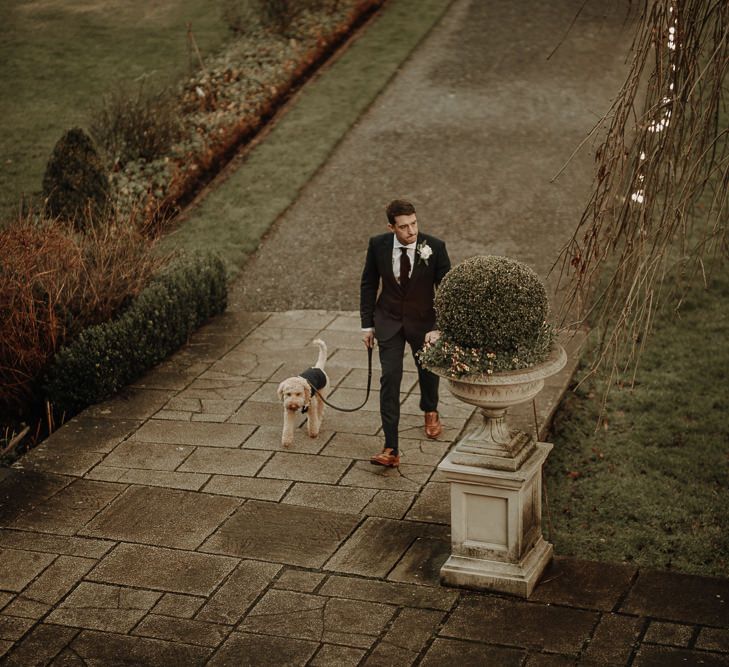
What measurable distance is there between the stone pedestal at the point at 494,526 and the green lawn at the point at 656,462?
982mm

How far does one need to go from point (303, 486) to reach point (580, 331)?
13.5ft

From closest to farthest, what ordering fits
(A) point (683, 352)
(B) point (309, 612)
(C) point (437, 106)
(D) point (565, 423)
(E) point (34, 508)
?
(B) point (309, 612)
(E) point (34, 508)
(D) point (565, 423)
(A) point (683, 352)
(C) point (437, 106)

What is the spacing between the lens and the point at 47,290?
29.8ft

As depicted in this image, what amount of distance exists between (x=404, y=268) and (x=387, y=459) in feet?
4.59

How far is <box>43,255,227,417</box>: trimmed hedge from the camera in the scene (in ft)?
29.3

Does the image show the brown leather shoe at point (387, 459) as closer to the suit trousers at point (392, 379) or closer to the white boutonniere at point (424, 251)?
the suit trousers at point (392, 379)

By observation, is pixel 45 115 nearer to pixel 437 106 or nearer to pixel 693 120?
pixel 437 106

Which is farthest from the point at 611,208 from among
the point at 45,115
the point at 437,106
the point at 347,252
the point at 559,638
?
the point at 45,115

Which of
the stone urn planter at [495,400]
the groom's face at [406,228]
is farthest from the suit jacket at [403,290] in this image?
the stone urn planter at [495,400]

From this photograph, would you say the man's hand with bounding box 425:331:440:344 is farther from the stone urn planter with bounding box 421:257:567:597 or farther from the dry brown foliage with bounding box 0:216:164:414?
the dry brown foliage with bounding box 0:216:164:414

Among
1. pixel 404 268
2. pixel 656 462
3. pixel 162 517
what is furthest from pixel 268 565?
pixel 656 462

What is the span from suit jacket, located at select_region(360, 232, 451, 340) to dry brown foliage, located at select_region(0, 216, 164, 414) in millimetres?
3057

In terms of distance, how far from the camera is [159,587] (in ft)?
20.5

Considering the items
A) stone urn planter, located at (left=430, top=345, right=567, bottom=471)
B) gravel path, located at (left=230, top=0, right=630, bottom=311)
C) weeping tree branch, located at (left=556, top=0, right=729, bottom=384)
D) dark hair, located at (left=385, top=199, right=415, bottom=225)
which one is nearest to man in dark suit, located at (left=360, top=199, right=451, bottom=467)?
dark hair, located at (left=385, top=199, right=415, bottom=225)
